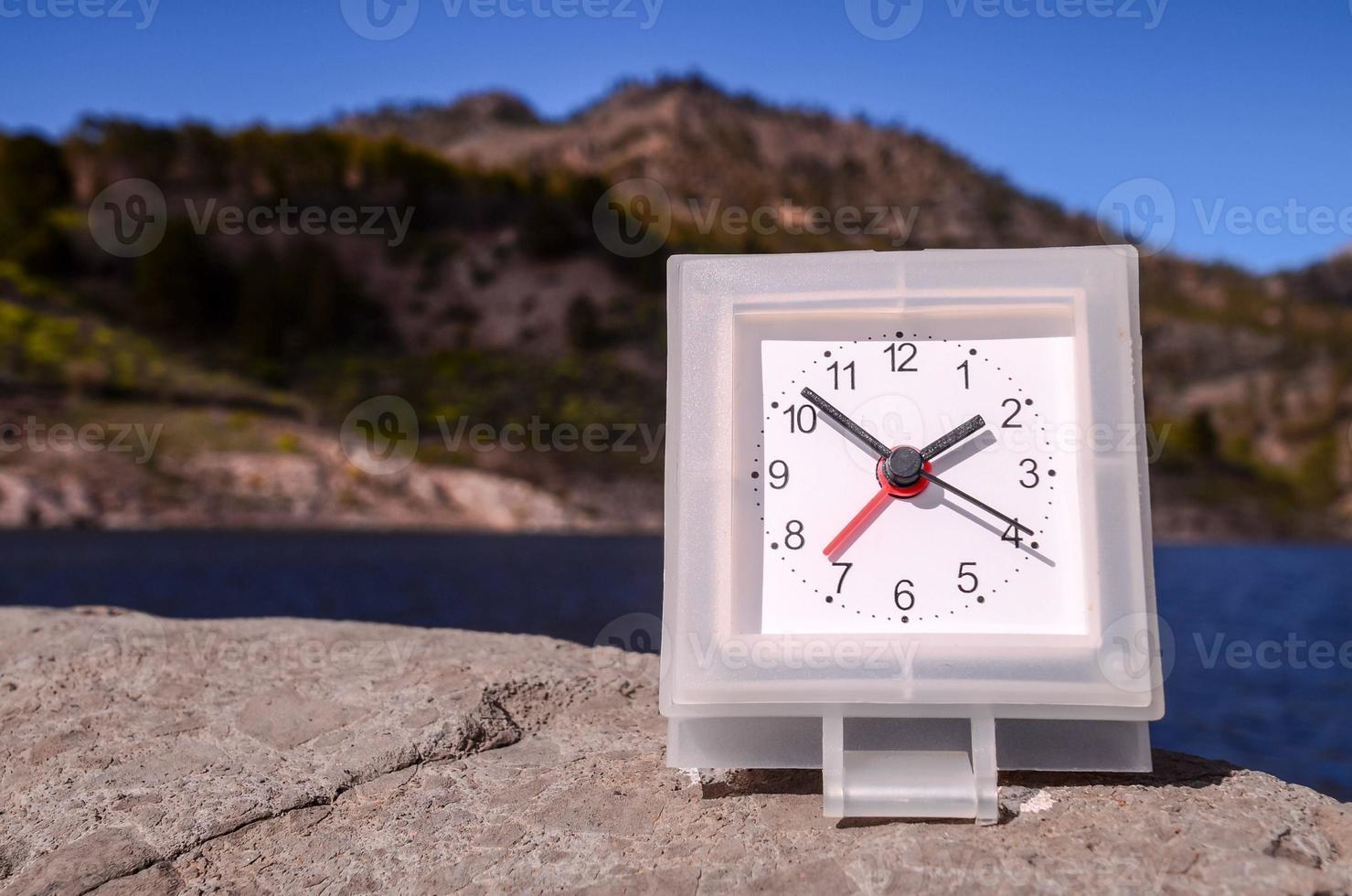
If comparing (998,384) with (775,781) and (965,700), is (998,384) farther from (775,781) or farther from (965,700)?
(775,781)

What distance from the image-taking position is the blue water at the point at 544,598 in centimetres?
1468

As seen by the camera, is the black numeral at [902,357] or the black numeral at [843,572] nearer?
the black numeral at [843,572]

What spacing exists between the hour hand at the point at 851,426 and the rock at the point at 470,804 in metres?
0.90

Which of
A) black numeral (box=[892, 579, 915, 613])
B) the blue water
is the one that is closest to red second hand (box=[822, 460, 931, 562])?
black numeral (box=[892, 579, 915, 613])

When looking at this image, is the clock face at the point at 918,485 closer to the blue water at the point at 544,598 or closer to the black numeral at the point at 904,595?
the black numeral at the point at 904,595

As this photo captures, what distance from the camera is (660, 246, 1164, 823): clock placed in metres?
2.75

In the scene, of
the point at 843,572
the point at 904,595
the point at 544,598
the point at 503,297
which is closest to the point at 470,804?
the point at 843,572

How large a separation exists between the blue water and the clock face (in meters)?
9.24

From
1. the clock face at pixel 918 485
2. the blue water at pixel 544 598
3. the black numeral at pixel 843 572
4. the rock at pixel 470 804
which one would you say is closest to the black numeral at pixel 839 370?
the clock face at pixel 918 485

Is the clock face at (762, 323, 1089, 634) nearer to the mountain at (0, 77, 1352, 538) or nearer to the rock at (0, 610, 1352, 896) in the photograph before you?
the rock at (0, 610, 1352, 896)

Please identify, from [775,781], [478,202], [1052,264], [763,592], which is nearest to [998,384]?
[1052,264]

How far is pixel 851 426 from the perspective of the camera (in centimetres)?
292

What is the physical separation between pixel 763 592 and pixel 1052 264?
3.59ft

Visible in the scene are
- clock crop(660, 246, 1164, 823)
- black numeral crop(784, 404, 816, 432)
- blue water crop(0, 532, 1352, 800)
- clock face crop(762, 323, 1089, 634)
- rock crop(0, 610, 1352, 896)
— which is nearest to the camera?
rock crop(0, 610, 1352, 896)
